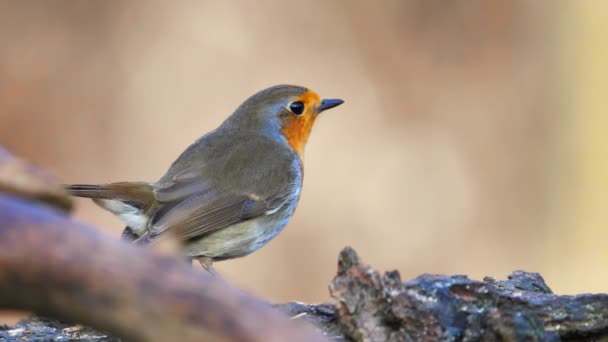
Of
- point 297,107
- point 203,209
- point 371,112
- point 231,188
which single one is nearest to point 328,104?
point 297,107

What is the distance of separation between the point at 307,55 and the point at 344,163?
706 mm

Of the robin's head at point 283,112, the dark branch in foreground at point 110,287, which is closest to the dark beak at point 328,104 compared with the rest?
the robin's head at point 283,112

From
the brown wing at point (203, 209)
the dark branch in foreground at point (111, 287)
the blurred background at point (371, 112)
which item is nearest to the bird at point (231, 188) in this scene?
the brown wing at point (203, 209)

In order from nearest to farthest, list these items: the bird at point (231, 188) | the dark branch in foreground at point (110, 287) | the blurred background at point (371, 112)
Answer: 1. the dark branch in foreground at point (110, 287)
2. the bird at point (231, 188)
3. the blurred background at point (371, 112)

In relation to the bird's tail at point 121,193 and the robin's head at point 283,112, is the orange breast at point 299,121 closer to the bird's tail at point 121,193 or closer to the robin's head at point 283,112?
the robin's head at point 283,112

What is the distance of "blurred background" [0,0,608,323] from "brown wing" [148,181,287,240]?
1.49 metres

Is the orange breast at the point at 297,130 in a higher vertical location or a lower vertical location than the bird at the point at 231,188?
higher

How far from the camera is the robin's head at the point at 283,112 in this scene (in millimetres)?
4359

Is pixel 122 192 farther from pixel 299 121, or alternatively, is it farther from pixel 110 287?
pixel 110 287

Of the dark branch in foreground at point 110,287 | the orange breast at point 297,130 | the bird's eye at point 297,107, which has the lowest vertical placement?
the dark branch in foreground at point 110,287

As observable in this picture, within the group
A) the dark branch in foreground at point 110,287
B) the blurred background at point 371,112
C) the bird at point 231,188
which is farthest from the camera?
the blurred background at point 371,112

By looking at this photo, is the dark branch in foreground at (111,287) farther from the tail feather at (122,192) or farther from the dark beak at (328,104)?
the dark beak at (328,104)

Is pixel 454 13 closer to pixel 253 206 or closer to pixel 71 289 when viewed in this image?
pixel 253 206

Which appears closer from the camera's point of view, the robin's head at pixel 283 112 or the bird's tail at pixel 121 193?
the bird's tail at pixel 121 193
